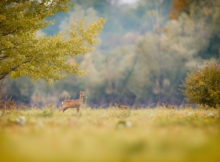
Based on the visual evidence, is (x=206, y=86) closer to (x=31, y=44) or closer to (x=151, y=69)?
(x=31, y=44)

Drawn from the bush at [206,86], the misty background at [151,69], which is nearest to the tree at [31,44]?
the bush at [206,86]

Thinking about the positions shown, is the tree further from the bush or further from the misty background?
the misty background

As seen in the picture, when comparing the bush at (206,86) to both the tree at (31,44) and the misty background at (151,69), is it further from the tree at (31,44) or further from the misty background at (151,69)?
the misty background at (151,69)

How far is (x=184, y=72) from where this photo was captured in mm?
21672

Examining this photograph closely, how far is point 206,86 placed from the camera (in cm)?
845

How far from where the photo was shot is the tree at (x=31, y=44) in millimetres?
6008

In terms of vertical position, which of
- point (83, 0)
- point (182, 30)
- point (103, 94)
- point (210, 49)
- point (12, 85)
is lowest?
point (103, 94)

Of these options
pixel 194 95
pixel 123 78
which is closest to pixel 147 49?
pixel 123 78

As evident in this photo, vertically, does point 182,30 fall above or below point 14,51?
above

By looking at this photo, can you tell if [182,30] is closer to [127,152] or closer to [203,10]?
[203,10]

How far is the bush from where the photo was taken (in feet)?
27.1

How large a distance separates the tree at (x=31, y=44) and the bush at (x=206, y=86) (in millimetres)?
5549

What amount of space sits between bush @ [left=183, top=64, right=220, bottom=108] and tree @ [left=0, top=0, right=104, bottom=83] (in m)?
5.55

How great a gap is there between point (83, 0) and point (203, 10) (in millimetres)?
35231
